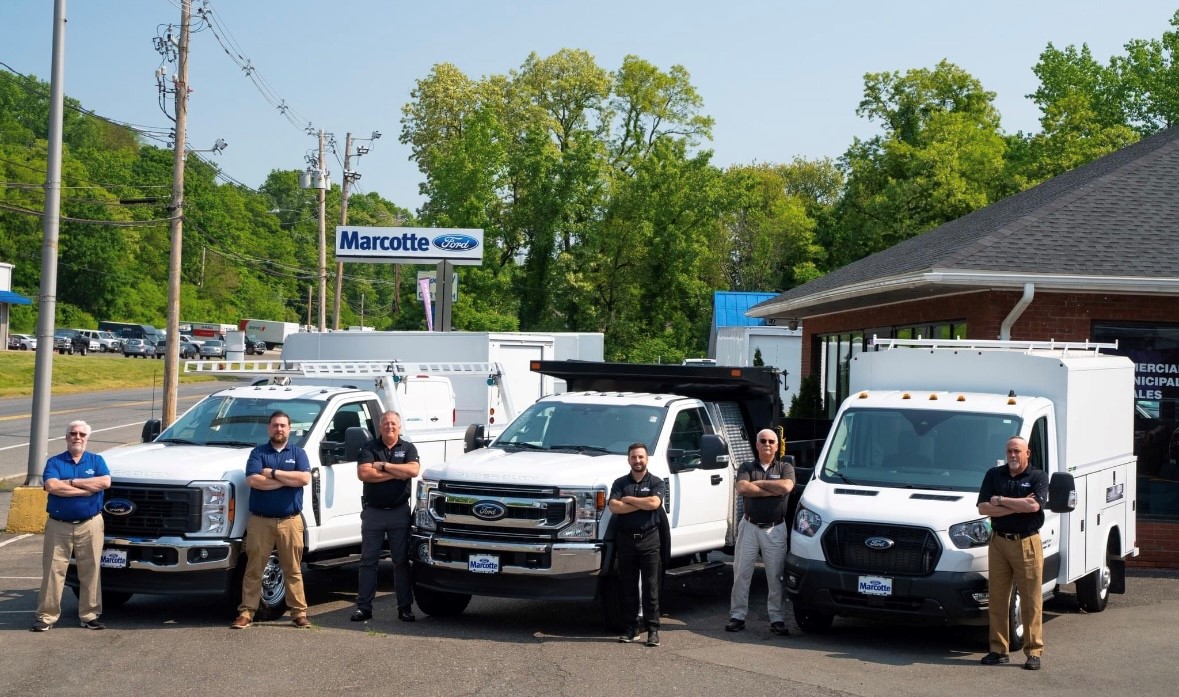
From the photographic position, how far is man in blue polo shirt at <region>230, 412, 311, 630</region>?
1103cm

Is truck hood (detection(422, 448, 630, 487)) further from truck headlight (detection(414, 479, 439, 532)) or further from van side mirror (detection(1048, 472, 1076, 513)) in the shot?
van side mirror (detection(1048, 472, 1076, 513))

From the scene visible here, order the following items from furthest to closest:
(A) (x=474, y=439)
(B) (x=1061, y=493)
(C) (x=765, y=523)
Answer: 1. (A) (x=474, y=439)
2. (C) (x=765, y=523)
3. (B) (x=1061, y=493)

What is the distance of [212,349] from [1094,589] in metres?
78.0

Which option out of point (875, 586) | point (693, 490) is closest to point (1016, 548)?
point (875, 586)

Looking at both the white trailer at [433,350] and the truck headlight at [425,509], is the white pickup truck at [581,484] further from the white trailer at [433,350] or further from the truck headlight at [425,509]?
the white trailer at [433,350]

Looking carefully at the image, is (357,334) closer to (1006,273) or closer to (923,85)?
(1006,273)

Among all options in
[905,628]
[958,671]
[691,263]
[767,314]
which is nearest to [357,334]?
[767,314]

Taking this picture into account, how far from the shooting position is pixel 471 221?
51.2 m

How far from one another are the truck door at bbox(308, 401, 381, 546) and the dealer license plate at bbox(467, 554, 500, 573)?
6.12 feet

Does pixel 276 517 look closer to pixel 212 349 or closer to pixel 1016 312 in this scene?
pixel 1016 312

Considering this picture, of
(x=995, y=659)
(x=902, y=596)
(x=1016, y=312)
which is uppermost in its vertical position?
(x=1016, y=312)

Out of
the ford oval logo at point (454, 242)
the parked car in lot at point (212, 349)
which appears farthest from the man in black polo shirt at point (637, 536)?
the parked car in lot at point (212, 349)

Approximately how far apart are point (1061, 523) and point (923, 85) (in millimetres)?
47137

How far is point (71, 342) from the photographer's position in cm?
8038
